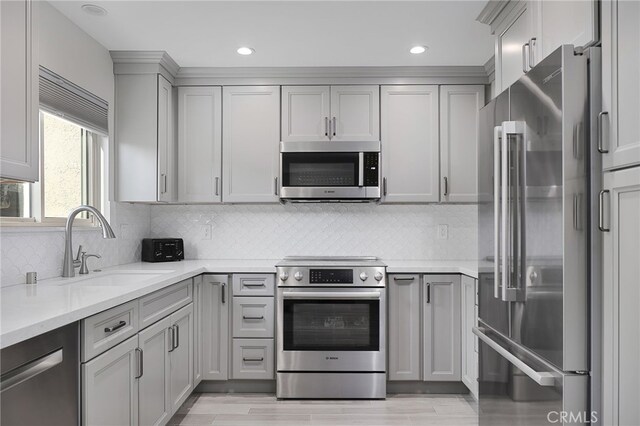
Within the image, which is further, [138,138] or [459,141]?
[459,141]

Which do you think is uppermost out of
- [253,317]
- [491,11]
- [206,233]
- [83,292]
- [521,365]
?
[491,11]

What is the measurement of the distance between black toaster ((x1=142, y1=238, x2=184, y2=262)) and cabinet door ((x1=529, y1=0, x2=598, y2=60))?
2.86 metres

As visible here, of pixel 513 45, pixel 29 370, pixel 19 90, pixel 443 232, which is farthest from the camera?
pixel 443 232

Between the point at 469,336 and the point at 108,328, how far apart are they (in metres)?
2.26

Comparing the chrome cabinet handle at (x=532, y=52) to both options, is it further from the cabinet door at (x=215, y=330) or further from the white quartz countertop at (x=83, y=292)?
the cabinet door at (x=215, y=330)

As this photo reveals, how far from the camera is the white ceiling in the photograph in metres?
2.40

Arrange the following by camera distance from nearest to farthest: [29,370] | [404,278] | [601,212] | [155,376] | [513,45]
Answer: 1. [29,370]
2. [601,212]
3. [513,45]
4. [155,376]
5. [404,278]

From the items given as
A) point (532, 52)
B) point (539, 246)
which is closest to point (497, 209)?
point (539, 246)

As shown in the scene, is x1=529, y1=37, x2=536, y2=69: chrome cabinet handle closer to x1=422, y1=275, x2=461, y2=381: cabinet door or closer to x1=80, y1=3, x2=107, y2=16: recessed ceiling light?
x1=422, y1=275, x2=461, y2=381: cabinet door

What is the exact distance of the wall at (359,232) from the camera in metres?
3.67

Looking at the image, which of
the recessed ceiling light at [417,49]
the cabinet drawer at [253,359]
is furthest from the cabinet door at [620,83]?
the cabinet drawer at [253,359]

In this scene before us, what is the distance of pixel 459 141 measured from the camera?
338cm

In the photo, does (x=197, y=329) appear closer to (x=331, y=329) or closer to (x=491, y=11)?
(x=331, y=329)

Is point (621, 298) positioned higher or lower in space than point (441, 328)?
higher
